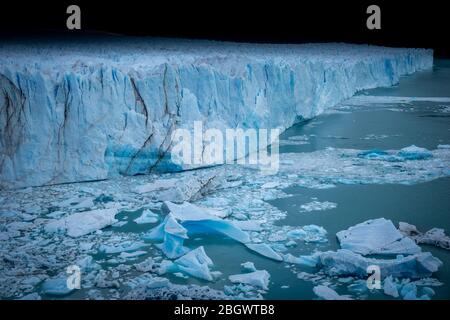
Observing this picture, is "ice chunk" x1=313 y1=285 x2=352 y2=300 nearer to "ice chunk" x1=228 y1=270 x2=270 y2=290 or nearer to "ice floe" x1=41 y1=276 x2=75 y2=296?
"ice chunk" x1=228 y1=270 x2=270 y2=290

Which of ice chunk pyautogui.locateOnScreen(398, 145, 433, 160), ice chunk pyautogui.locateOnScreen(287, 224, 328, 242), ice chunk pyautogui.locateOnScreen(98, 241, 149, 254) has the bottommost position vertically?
ice chunk pyautogui.locateOnScreen(98, 241, 149, 254)

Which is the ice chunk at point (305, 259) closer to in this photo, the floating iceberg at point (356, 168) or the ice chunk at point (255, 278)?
the ice chunk at point (255, 278)

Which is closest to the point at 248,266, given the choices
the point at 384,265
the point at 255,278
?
the point at 255,278

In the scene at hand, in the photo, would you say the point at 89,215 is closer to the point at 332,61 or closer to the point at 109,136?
the point at 109,136

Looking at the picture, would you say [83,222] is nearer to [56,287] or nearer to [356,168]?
[56,287]
